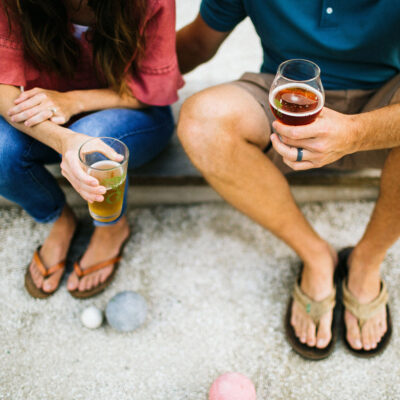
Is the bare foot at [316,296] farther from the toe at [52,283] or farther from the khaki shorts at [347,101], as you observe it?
the toe at [52,283]

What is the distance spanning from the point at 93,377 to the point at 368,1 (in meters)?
1.51

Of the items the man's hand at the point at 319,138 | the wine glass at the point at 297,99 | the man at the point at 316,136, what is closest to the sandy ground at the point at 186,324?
the man at the point at 316,136

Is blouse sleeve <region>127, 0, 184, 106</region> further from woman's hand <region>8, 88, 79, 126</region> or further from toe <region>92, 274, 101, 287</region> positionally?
toe <region>92, 274, 101, 287</region>

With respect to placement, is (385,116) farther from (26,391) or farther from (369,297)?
(26,391)

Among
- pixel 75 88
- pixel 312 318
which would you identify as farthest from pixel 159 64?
pixel 312 318

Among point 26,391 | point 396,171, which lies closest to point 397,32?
point 396,171

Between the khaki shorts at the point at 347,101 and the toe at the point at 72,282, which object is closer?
the khaki shorts at the point at 347,101

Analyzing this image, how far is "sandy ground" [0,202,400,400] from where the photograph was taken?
1.42 meters

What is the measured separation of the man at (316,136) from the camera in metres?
1.16

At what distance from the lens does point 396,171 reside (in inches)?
48.7

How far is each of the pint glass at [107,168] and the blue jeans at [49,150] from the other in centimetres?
16

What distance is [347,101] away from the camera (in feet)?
4.68

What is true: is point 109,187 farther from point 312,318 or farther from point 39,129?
point 312,318

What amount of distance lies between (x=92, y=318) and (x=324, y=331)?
2.77 ft
